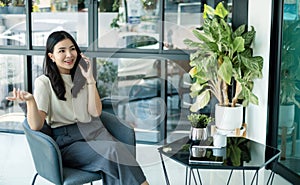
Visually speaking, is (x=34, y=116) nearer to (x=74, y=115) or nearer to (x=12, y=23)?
(x=74, y=115)

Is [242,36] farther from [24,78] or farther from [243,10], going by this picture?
[24,78]

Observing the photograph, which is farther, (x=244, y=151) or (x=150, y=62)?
(x=150, y=62)

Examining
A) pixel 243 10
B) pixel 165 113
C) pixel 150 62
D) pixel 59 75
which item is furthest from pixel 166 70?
pixel 59 75

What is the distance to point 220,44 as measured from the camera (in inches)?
131

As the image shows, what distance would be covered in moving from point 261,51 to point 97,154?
155cm

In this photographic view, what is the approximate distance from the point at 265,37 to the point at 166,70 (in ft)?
3.48

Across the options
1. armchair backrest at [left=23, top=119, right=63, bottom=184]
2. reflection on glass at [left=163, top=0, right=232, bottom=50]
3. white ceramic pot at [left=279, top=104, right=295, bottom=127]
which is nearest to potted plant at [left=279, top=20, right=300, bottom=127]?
white ceramic pot at [left=279, top=104, right=295, bottom=127]

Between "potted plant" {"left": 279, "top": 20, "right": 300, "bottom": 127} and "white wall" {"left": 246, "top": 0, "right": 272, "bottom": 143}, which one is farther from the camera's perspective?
"white wall" {"left": 246, "top": 0, "right": 272, "bottom": 143}

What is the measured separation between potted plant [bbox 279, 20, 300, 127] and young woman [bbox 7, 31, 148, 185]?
4.16 ft

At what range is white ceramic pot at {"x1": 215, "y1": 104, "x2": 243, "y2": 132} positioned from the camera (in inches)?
133

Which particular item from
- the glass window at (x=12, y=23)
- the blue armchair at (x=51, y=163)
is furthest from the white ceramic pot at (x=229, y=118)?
the glass window at (x=12, y=23)

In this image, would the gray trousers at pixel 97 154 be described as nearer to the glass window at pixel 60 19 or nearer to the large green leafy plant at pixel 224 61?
the large green leafy plant at pixel 224 61

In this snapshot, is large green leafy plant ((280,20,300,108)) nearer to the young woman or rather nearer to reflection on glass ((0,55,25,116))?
the young woman

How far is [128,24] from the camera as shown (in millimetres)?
4203
